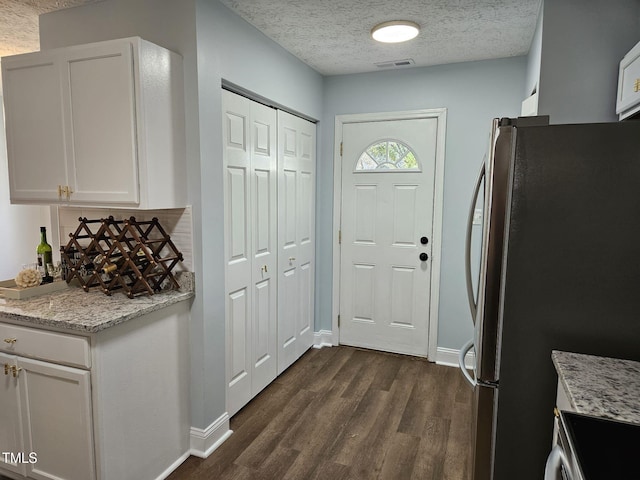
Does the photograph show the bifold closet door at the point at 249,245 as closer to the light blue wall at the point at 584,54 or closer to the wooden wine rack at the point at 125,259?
the wooden wine rack at the point at 125,259

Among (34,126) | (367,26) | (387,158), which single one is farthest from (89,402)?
(387,158)

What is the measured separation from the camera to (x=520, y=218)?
57.4 inches

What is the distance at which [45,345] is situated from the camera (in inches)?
70.9

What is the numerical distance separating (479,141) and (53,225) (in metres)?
3.03

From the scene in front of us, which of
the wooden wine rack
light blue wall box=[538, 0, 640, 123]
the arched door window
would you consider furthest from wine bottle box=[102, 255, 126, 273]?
light blue wall box=[538, 0, 640, 123]

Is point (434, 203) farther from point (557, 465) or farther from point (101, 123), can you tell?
point (557, 465)

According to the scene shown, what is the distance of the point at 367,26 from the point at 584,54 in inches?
46.6

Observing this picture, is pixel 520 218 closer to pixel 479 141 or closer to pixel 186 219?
pixel 186 219

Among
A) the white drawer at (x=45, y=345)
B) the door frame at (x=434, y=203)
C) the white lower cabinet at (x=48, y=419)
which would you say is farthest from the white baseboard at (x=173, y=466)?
the door frame at (x=434, y=203)

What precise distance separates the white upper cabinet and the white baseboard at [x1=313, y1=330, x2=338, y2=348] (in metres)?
2.09

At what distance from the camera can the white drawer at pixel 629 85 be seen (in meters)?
1.63

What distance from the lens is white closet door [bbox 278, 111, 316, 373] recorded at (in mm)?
3105

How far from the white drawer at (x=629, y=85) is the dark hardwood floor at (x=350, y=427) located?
1.85m

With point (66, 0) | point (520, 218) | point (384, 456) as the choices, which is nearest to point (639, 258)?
point (520, 218)
